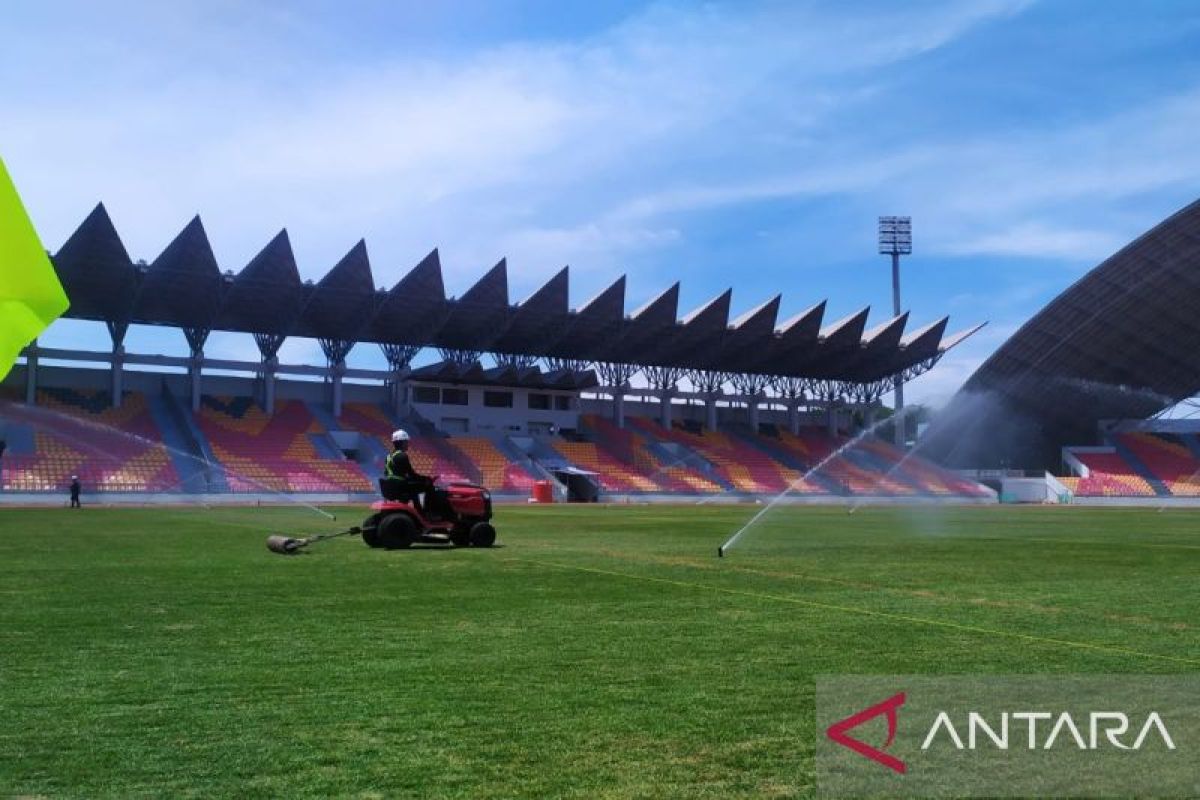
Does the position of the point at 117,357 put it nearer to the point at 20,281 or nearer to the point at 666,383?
the point at 666,383

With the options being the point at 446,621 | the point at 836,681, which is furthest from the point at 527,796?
the point at 446,621

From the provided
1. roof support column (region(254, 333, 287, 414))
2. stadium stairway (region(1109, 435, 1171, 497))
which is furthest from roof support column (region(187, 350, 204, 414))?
stadium stairway (region(1109, 435, 1171, 497))

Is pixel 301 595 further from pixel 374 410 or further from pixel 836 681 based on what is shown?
pixel 374 410

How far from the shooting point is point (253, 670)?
7.07 metres

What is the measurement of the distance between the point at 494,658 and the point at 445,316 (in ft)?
200

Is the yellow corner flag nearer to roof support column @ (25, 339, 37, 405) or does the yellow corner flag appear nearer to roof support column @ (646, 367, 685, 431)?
roof support column @ (25, 339, 37, 405)

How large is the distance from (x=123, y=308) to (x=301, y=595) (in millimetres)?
54685

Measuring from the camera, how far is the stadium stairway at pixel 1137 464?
76.8 metres

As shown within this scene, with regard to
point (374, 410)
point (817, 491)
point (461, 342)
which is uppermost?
point (461, 342)

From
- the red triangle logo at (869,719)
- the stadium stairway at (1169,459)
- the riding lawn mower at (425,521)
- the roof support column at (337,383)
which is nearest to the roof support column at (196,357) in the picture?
the roof support column at (337,383)

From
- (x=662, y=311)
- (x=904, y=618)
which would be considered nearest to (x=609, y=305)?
(x=662, y=311)

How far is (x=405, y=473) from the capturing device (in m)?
17.7

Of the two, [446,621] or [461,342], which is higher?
[461,342]

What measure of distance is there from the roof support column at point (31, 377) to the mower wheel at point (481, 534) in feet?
168
